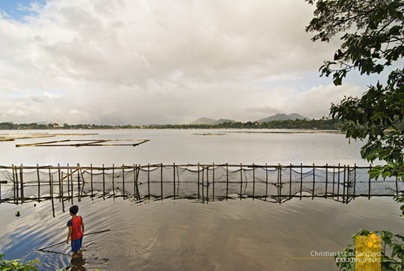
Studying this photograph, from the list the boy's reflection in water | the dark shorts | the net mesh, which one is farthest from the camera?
the net mesh

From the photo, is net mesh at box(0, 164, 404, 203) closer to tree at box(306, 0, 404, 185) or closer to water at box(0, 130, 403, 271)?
water at box(0, 130, 403, 271)

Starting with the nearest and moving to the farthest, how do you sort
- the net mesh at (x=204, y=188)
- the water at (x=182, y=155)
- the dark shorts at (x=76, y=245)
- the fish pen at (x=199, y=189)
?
1. the dark shorts at (x=76, y=245)
2. the fish pen at (x=199, y=189)
3. the net mesh at (x=204, y=188)
4. the water at (x=182, y=155)

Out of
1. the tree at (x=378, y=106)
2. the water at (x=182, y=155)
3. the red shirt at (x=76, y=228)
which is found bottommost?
the water at (x=182, y=155)

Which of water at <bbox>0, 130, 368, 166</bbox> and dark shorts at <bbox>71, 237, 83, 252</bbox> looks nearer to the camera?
dark shorts at <bbox>71, 237, 83, 252</bbox>

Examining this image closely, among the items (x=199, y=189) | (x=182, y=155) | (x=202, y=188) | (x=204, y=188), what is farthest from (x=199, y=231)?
(x=182, y=155)

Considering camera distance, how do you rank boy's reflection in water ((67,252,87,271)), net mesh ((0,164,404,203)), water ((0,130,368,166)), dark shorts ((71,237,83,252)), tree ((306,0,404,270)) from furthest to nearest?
water ((0,130,368,166)), net mesh ((0,164,404,203)), dark shorts ((71,237,83,252)), boy's reflection in water ((67,252,87,271)), tree ((306,0,404,270))

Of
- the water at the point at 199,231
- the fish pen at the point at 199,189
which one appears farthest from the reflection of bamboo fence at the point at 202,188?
the water at the point at 199,231

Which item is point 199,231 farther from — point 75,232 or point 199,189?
point 199,189

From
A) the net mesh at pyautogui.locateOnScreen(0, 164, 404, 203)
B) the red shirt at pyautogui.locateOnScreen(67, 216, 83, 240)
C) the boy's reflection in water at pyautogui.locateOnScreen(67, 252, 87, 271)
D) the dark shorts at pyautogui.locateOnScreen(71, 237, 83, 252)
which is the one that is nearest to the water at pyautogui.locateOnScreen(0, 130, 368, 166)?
the net mesh at pyautogui.locateOnScreen(0, 164, 404, 203)

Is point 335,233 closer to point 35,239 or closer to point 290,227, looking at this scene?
point 290,227

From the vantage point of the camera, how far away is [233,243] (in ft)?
31.8

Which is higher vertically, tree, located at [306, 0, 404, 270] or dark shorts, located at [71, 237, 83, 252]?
tree, located at [306, 0, 404, 270]

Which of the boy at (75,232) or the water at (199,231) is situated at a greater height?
the boy at (75,232)

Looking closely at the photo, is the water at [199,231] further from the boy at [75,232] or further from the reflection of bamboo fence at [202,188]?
the reflection of bamboo fence at [202,188]
